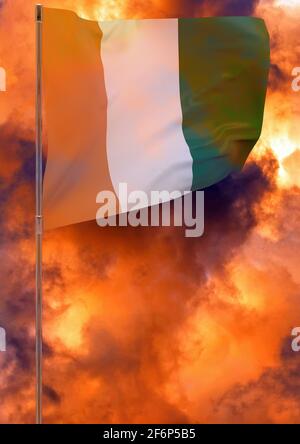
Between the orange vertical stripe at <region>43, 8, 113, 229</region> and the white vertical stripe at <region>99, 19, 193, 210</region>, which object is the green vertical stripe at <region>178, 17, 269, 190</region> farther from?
the orange vertical stripe at <region>43, 8, 113, 229</region>

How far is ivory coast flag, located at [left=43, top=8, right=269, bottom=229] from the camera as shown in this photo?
7.58 ft

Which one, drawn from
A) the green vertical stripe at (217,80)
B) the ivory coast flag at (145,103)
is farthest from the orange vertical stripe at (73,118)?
the green vertical stripe at (217,80)

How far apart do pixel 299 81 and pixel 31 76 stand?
57.6 inches

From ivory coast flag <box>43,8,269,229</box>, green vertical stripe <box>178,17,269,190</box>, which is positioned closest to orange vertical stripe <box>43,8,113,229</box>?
ivory coast flag <box>43,8,269,229</box>

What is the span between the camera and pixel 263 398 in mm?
2756

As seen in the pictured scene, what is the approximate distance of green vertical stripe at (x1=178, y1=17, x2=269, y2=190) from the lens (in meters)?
2.41

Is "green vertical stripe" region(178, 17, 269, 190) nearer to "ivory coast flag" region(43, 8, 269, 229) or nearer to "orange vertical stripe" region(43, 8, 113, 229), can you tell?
"ivory coast flag" region(43, 8, 269, 229)

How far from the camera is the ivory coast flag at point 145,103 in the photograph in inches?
91.0

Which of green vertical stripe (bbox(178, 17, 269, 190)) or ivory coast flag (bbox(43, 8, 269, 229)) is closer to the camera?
ivory coast flag (bbox(43, 8, 269, 229))

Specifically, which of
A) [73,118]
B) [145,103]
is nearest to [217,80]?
[145,103]

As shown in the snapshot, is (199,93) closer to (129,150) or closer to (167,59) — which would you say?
(167,59)

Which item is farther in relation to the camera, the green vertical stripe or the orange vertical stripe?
the green vertical stripe

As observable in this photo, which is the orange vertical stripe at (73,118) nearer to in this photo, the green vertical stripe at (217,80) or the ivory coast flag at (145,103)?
the ivory coast flag at (145,103)
